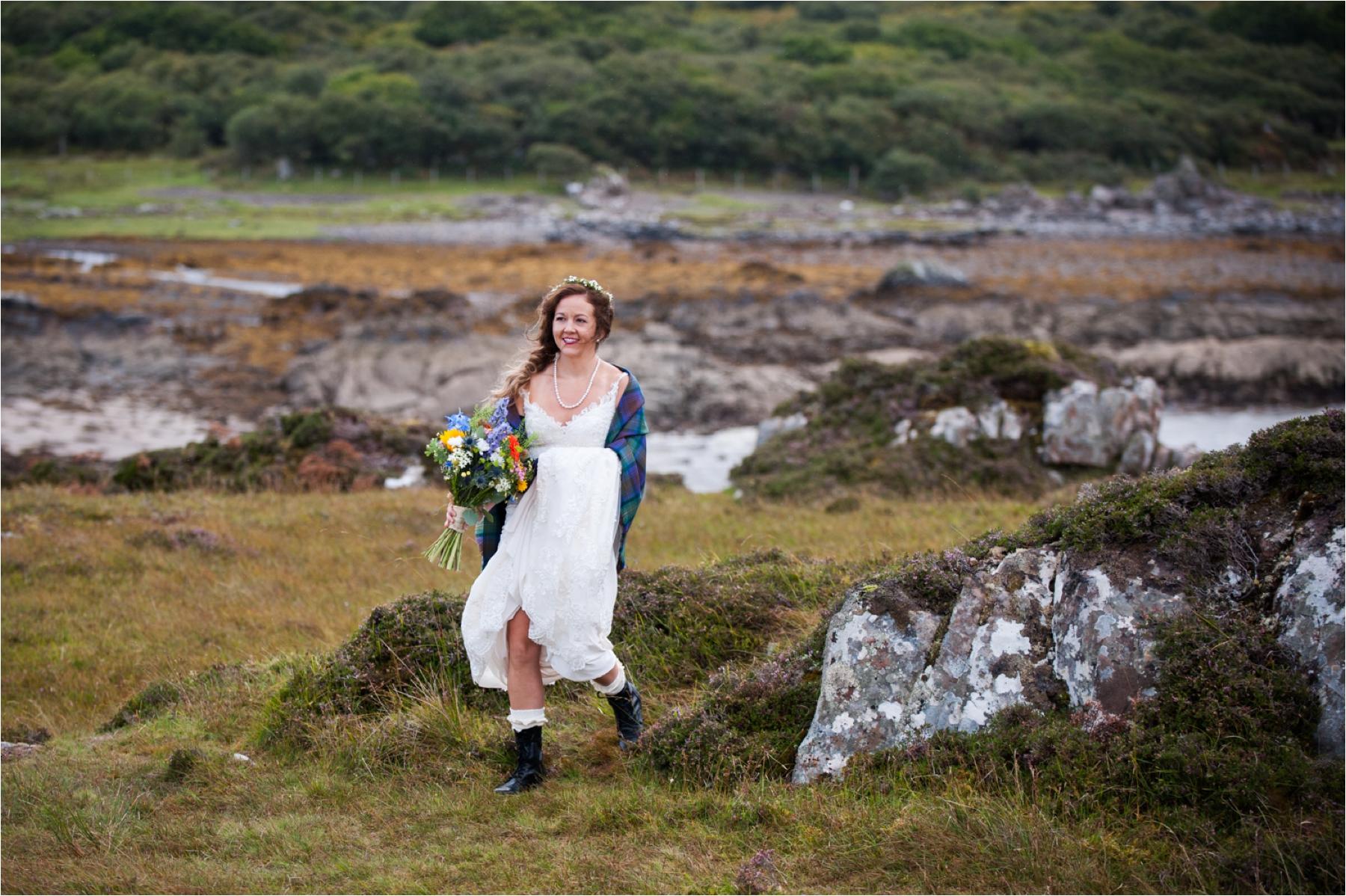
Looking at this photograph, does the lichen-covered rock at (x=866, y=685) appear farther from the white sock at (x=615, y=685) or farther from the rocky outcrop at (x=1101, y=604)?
the white sock at (x=615, y=685)

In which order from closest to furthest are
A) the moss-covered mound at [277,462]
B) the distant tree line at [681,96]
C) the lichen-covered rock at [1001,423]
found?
the lichen-covered rock at [1001,423] → the moss-covered mound at [277,462] → the distant tree line at [681,96]

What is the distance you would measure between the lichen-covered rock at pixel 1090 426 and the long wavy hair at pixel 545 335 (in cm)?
1169

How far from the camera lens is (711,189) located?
8888 centimetres

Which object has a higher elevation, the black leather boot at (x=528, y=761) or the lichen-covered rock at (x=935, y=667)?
the lichen-covered rock at (x=935, y=667)

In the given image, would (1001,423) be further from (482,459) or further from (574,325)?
(482,459)

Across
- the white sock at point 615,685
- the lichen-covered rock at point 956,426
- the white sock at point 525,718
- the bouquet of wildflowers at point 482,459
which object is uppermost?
the bouquet of wildflowers at point 482,459

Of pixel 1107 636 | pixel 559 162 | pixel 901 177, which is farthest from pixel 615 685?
pixel 901 177

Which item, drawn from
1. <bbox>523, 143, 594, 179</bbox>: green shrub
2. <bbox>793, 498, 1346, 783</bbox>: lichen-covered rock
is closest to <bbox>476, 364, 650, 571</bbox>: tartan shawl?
<bbox>793, 498, 1346, 783</bbox>: lichen-covered rock

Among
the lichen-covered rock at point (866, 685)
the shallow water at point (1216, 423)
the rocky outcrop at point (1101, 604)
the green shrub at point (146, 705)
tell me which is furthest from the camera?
the shallow water at point (1216, 423)

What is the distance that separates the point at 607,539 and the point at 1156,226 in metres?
65.1

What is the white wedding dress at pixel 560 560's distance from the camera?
5566mm

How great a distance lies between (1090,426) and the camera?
1617 centimetres

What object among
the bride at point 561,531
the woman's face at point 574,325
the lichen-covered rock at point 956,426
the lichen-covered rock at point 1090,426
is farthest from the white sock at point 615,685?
the lichen-covered rock at point 1090,426

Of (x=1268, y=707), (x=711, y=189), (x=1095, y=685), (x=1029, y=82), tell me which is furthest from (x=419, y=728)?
(x=1029, y=82)
